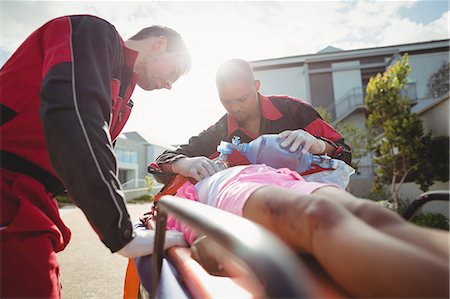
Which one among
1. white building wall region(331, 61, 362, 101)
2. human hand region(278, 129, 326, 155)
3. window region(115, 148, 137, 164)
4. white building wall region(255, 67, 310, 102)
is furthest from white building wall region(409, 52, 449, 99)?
window region(115, 148, 137, 164)

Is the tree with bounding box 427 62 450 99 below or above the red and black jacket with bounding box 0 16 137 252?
above

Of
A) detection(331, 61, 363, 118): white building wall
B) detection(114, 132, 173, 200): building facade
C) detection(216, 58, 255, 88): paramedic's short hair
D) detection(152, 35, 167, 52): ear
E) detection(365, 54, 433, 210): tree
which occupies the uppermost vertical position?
detection(331, 61, 363, 118): white building wall

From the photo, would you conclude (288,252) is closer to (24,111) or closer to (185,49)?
(24,111)

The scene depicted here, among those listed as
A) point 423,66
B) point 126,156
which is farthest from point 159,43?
point 126,156

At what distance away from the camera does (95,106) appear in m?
1.14

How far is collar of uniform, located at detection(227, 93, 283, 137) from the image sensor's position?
2.29 metres

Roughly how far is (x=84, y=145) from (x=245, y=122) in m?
1.49

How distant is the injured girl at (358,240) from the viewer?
0.55m

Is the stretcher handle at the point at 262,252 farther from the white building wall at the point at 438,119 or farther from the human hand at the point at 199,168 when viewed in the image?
the white building wall at the point at 438,119

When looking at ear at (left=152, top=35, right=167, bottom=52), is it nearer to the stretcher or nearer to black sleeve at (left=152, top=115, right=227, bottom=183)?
black sleeve at (left=152, top=115, right=227, bottom=183)

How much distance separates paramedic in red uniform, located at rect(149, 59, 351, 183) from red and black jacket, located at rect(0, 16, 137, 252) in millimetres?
823

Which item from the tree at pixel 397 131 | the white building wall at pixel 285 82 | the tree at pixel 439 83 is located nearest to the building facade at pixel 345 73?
the white building wall at pixel 285 82

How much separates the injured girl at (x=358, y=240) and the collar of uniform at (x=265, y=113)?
1.29m

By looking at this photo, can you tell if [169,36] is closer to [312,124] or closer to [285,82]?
[312,124]
